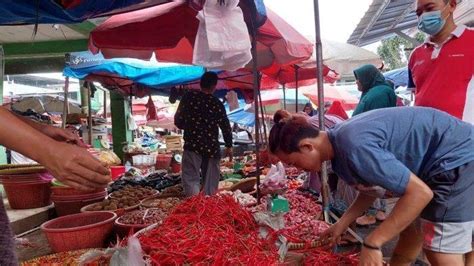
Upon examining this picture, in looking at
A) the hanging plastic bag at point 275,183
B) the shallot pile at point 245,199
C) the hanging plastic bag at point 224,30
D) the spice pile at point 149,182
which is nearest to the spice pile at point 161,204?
the shallot pile at point 245,199

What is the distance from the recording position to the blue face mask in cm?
312

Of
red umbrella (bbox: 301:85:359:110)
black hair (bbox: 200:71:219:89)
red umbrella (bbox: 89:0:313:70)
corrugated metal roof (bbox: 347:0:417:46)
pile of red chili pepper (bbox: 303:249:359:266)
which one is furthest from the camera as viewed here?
red umbrella (bbox: 301:85:359:110)

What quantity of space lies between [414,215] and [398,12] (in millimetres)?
9941

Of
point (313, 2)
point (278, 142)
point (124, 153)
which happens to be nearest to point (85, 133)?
point (124, 153)

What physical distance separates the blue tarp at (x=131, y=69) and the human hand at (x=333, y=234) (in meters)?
5.95

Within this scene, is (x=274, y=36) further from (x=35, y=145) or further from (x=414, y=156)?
(x=35, y=145)

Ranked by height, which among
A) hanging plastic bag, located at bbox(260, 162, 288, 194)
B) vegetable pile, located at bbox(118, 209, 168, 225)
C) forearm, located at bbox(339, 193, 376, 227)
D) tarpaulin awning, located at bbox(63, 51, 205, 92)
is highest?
tarpaulin awning, located at bbox(63, 51, 205, 92)

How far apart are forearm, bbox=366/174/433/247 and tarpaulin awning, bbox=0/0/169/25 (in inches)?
137

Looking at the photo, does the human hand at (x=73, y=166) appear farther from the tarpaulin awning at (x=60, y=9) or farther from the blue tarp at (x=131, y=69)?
the blue tarp at (x=131, y=69)

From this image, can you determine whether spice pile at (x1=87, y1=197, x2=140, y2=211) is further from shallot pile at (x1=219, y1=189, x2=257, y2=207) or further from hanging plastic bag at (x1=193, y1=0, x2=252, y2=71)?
hanging plastic bag at (x1=193, y1=0, x2=252, y2=71)

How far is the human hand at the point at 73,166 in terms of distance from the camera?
964 millimetres

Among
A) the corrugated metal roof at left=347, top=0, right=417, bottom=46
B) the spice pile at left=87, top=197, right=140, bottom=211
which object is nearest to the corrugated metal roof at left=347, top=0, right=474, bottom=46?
the corrugated metal roof at left=347, top=0, right=417, bottom=46

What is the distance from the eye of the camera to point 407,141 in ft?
7.36

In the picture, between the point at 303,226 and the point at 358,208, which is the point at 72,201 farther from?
the point at 358,208
